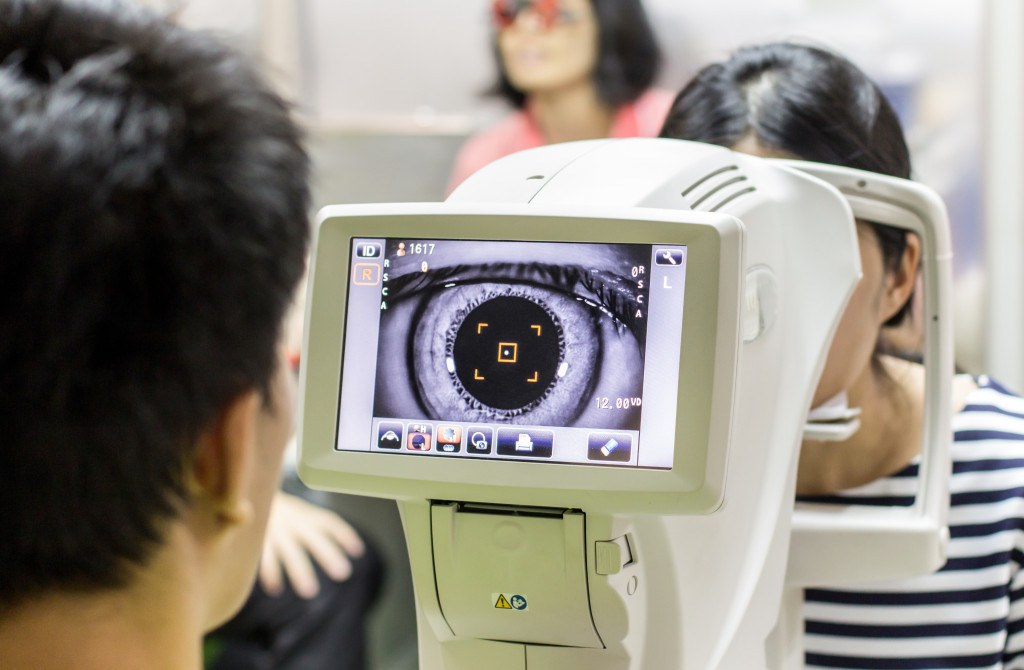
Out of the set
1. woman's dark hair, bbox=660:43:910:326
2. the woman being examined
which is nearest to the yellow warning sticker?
the woman being examined

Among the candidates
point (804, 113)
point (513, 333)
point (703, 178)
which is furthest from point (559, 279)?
point (804, 113)

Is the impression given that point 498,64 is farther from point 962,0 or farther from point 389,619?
point 389,619

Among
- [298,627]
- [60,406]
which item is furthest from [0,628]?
[298,627]

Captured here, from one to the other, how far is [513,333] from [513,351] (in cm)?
1

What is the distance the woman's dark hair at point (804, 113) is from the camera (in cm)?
92

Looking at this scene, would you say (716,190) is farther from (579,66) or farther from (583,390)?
(579,66)

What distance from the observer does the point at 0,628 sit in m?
0.54

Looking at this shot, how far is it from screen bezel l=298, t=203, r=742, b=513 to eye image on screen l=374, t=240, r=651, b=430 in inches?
0.6

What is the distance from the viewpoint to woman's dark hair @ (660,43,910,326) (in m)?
0.92

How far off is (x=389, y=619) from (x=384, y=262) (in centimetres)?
230

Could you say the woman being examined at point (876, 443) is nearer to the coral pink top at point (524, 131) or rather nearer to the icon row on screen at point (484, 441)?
the icon row on screen at point (484, 441)

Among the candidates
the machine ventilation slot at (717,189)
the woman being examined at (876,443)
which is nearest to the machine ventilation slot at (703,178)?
the machine ventilation slot at (717,189)

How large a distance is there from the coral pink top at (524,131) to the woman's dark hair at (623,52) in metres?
0.04

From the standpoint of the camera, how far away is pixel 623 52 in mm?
2424
